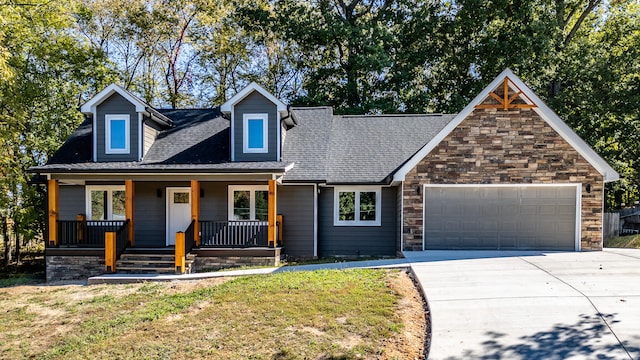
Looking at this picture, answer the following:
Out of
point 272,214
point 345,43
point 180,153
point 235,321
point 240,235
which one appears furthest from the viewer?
point 345,43

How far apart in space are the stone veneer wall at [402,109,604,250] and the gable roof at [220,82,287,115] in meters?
4.86

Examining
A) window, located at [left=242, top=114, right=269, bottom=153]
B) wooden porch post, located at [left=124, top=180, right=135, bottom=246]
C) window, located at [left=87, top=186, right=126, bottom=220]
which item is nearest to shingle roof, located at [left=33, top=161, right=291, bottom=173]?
wooden porch post, located at [left=124, top=180, right=135, bottom=246]

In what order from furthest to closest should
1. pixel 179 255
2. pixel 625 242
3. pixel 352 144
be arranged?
pixel 625 242
pixel 352 144
pixel 179 255

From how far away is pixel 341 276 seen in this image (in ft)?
30.4

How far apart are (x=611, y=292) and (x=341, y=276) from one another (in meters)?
5.08

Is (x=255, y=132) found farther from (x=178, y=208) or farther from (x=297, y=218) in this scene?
(x=178, y=208)

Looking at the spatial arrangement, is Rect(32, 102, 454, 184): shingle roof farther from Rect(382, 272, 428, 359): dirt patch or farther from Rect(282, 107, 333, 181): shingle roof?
Rect(382, 272, 428, 359): dirt patch

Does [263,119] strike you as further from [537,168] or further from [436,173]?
[537,168]

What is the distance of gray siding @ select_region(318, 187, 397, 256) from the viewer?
14117mm

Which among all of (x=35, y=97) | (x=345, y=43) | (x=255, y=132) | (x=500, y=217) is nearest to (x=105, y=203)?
(x=255, y=132)

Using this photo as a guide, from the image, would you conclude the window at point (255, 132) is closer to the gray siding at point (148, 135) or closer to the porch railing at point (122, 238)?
the gray siding at point (148, 135)

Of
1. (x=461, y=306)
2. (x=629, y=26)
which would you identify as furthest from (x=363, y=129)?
(x=629, y=26)

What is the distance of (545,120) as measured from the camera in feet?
40.2

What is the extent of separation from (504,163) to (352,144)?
5.65 m
